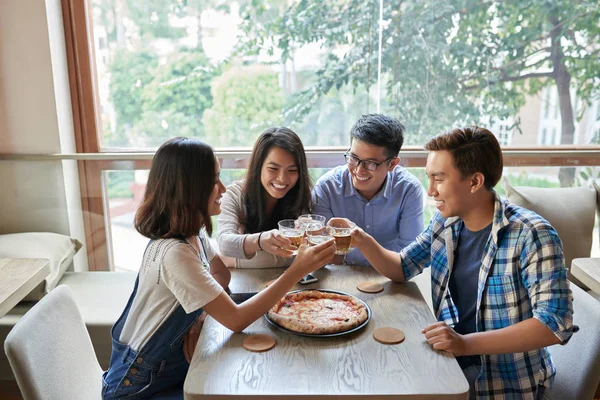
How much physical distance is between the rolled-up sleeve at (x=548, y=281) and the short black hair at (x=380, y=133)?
788 mm

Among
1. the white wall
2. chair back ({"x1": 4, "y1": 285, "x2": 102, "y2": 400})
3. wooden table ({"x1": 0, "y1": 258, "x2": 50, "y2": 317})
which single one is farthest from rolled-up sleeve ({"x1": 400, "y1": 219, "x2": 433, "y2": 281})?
the white wall

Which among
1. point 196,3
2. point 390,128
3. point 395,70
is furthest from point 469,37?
point 196,3

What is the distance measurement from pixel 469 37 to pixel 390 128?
4.17ft

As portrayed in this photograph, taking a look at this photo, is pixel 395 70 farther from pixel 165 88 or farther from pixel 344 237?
pixel 344 237

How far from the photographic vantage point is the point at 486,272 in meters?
1.54

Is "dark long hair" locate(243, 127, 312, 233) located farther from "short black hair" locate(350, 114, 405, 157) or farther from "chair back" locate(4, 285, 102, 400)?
"chair back" locate(4, 285, 102, 400)

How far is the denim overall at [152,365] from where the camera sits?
1.47 metres

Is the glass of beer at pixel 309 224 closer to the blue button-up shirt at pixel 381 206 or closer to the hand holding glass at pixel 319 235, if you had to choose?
the hand holding glass at pixel 319 235

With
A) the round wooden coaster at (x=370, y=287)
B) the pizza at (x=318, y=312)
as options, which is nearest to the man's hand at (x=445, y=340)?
the pizza at (x=318, y=312)

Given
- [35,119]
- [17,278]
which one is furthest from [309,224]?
[35,119]

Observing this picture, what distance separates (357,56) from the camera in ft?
10.1

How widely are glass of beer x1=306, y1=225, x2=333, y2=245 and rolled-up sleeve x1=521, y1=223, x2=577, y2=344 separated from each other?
1.92 feet

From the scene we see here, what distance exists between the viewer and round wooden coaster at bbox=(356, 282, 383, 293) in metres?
1.68

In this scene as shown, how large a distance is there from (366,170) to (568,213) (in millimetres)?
1354
